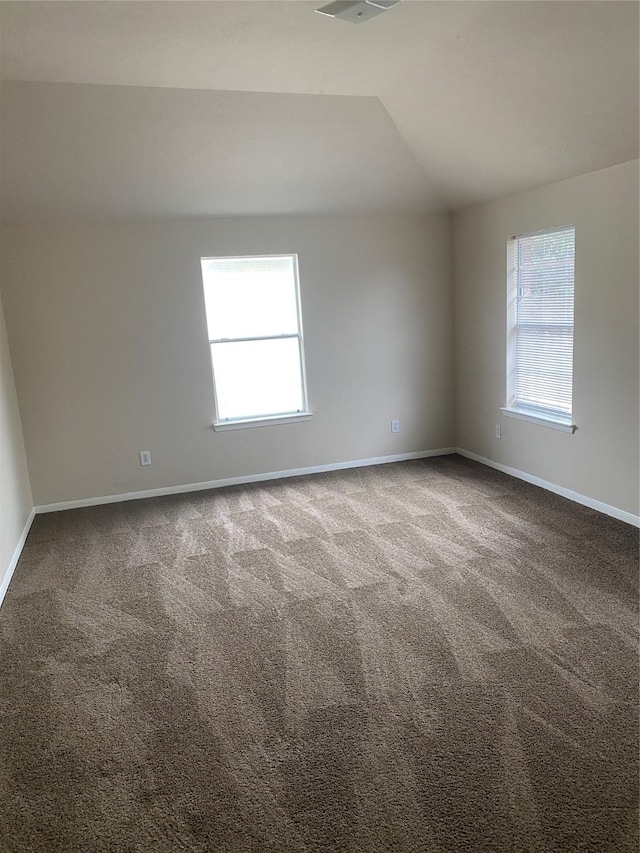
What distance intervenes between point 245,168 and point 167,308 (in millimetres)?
1265

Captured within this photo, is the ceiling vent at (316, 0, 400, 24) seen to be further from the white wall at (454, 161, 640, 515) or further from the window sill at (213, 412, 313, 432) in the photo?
the window sill at (213, 412, 313, 432)

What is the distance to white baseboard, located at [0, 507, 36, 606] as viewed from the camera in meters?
3.33

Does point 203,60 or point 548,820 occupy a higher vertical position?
point 203,60

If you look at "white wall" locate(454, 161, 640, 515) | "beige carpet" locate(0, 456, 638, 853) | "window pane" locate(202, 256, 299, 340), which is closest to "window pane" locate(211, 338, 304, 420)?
"window pane" locate(202, 256, 299, 340)

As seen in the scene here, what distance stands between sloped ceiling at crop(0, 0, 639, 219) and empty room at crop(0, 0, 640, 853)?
0.02m

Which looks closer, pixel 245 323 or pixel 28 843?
pixel 28 843

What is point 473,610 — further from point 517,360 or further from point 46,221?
point 46,221

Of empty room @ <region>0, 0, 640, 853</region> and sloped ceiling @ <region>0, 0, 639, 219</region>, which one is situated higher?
sloped ceiling @ <region>0, 0, 639, 219</region>

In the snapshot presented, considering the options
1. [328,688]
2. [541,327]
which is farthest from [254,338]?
[328,688]

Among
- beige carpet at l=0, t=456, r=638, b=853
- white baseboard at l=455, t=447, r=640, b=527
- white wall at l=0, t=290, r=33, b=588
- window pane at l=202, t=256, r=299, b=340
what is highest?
window pane at l=202, t=256, r=299, b=340

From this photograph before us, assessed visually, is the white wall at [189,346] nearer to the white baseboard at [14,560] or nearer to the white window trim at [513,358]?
the white baseboard at [14,560]

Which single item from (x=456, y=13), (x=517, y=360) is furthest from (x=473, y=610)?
(x=456, y=13)

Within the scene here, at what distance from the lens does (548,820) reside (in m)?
1.72

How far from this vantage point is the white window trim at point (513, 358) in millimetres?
4297
